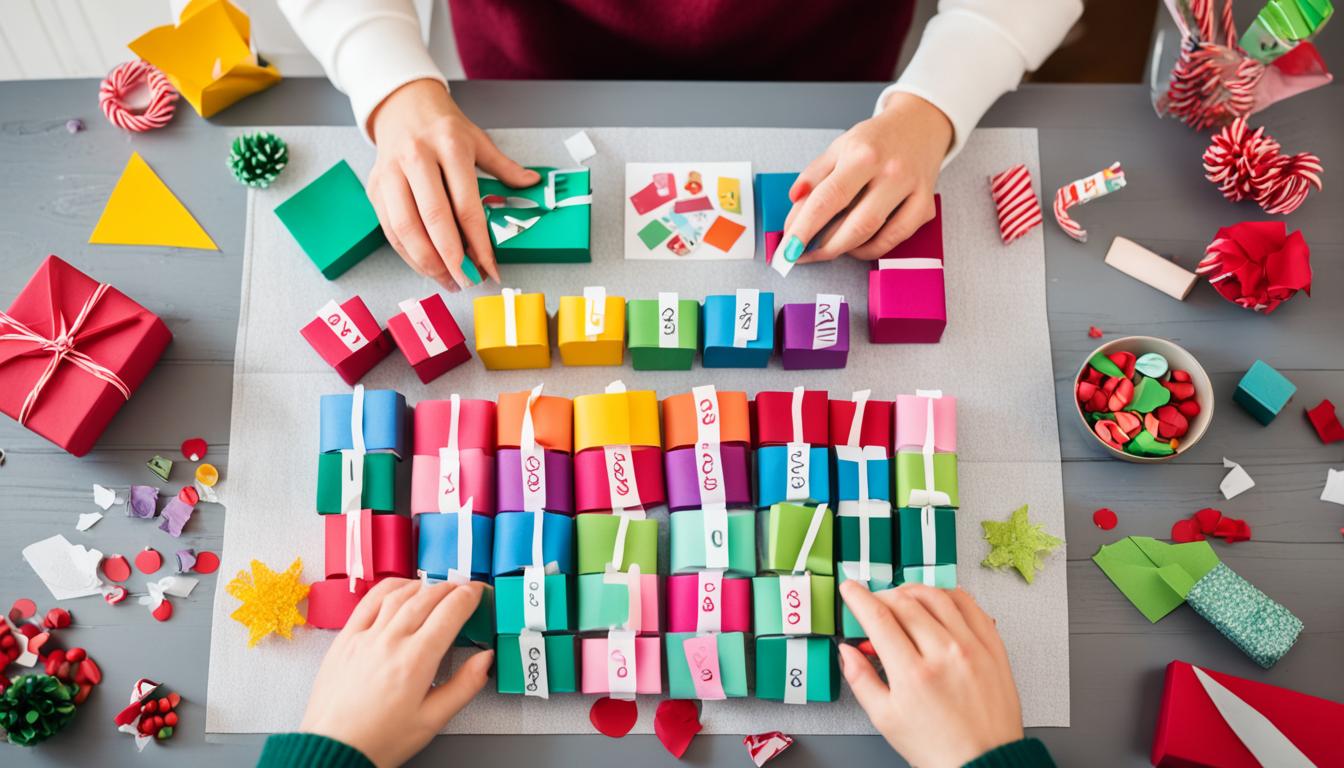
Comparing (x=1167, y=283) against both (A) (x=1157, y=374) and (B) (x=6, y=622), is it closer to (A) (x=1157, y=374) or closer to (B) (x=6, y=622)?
(A) (x=1157, y=374)

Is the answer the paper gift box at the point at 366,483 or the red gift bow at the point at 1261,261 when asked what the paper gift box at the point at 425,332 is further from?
the red gift bow at the point at 1261,261

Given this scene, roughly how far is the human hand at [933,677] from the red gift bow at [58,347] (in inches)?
41.4

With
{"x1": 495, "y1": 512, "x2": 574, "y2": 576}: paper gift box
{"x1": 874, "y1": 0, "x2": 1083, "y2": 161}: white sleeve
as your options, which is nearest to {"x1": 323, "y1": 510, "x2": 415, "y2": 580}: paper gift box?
{"x1": 495, "y1": 512, "x2": 574, "y2": 576}: paper gift box

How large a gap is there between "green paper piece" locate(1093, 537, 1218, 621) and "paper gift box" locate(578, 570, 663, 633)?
0.62 meters

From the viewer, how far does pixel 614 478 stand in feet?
3.87

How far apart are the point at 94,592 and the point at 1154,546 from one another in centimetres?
145

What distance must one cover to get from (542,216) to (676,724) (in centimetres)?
73

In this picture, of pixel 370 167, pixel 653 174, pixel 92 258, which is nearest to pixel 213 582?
pixel 92 258

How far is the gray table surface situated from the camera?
3.80ft

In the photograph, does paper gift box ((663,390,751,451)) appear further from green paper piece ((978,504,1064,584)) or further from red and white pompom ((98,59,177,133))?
red and white pompom ((98,59,177,133))

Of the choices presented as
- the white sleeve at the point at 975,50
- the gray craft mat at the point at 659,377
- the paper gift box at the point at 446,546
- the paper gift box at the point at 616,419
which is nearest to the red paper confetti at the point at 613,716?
the gray craft mat at the point at 659,377

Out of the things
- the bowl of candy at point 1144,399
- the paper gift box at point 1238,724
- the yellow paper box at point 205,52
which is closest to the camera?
the paper gift box at point 1238,724

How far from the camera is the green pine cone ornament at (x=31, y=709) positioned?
1104mm

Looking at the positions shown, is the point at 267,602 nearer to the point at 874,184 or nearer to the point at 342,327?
the point at 342,327
